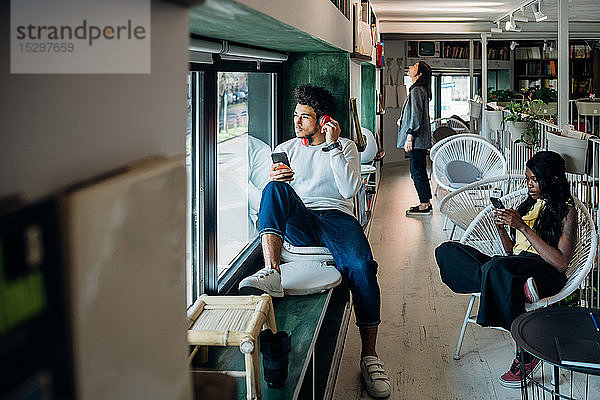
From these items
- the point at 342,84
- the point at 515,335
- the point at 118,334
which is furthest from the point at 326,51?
the point at 118,334

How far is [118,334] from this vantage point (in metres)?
0.70

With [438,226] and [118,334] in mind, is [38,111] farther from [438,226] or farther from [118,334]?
[438,226]

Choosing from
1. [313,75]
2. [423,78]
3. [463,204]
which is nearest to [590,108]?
[423,78]

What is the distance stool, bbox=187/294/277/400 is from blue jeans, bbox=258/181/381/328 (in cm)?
99

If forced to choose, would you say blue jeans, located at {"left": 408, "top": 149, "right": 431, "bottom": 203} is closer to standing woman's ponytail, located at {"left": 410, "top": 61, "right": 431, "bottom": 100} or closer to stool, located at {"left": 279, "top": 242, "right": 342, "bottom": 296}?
standing woman's ponytail, located at {"left": 410, "top": 61, "right": 431, "bottom": 100}

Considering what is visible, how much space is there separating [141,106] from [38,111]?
143 millimetres

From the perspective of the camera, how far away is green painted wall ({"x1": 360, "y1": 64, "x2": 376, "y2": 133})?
30.5 ft

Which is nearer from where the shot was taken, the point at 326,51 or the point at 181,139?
the point at 181,139

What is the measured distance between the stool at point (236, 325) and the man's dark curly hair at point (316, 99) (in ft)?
5.85

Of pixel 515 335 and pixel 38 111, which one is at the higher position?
pixel 38 111

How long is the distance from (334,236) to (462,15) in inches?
276

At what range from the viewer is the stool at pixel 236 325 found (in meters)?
2.05

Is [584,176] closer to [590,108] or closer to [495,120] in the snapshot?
[495,120]

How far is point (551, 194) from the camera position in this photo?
11.5 ft
